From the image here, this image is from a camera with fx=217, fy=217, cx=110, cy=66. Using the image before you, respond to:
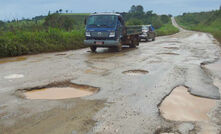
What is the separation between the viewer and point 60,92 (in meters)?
4.87

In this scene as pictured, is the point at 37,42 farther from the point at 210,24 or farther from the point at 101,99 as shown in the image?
the point at 210,24

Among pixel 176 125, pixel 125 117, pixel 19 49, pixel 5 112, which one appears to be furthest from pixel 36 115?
pixel 19 49

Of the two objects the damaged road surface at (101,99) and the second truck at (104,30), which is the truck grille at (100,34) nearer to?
the second truck at (104,30)

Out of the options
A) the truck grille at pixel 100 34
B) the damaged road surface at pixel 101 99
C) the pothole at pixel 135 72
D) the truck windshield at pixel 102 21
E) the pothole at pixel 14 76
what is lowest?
the pothole at pixel 14 76

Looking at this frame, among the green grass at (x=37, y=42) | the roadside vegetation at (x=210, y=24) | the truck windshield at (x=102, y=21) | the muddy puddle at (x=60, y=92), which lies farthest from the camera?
the roadside vegetation at (x=210, y=24)

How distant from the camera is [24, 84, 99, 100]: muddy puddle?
455cm

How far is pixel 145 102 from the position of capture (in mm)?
4133

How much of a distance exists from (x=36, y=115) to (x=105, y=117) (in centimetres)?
112

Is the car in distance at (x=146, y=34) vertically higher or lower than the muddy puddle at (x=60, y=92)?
higher

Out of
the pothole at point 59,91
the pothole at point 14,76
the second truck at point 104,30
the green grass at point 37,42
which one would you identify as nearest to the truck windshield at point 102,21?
the second truck at point 104,30

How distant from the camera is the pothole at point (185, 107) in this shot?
3.52 meters

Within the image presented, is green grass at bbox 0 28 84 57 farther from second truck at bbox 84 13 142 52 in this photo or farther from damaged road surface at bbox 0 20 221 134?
damaged road surface at bbox 0 20 221 134

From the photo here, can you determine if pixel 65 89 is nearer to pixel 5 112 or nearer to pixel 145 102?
pixel 5 112

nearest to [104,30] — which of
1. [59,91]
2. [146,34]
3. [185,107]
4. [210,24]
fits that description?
[59,91]
